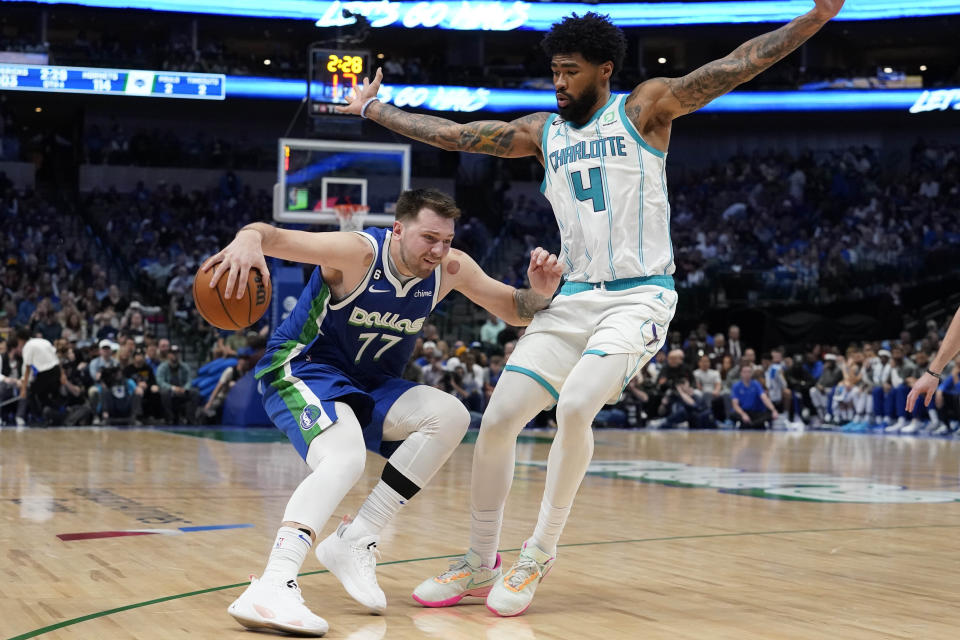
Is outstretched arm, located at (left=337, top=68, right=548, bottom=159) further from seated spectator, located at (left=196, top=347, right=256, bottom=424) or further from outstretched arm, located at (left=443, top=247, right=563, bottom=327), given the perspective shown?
seated spectator, located at (left=196, top=347, right=256, bottom=424)

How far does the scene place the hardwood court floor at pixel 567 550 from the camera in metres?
4.05

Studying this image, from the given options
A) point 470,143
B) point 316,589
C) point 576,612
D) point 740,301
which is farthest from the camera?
point 740,301

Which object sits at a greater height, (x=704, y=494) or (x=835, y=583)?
(x=835, y=583)

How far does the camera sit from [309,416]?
4.45m

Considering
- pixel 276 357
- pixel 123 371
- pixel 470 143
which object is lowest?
pixel 123 371

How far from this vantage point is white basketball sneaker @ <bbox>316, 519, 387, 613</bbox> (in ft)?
13.9

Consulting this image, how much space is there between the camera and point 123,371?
16688 millimetres

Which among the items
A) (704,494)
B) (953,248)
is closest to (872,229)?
(953,248)

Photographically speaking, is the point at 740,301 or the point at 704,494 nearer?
the point at 704,494

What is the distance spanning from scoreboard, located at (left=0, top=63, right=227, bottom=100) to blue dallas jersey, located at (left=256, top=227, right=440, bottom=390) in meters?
22.0

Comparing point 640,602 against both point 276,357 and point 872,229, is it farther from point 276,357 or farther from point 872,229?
point 872,229

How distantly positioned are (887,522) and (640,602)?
3276 millimetres

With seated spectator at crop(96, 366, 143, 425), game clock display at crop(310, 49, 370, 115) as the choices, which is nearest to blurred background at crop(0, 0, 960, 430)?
seated spectator at crop(96, 366, 143, 425)

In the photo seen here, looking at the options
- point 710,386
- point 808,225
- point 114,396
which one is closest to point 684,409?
point 710,386
